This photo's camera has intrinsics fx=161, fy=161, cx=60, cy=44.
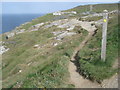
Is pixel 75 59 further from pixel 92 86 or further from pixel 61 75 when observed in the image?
pixel 92 86

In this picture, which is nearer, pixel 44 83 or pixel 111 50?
pixel 44 83

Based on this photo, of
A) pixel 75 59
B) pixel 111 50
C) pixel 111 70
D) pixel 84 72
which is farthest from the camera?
pixel 75 59

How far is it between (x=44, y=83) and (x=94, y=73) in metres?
3.98

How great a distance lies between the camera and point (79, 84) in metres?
12.7

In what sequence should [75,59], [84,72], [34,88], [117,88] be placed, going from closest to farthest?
[117,88], [34,88], [84,72], [75,59]

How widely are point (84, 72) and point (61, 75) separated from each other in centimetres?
197

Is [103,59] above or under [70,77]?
above

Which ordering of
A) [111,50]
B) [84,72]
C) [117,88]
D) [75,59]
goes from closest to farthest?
[117,88] < [84,72] < [111,50] < [75,59]

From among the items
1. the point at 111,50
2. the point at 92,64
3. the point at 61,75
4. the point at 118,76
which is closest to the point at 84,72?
the point at 92,64

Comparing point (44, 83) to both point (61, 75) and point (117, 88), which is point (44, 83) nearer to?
point (61, 75)

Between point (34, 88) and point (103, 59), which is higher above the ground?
point (103, 59)

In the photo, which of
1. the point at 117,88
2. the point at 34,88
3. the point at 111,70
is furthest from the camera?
the point at 111,70

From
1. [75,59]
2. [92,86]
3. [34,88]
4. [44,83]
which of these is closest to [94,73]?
[92,86]

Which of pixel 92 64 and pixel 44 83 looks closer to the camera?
pixel 44 83
